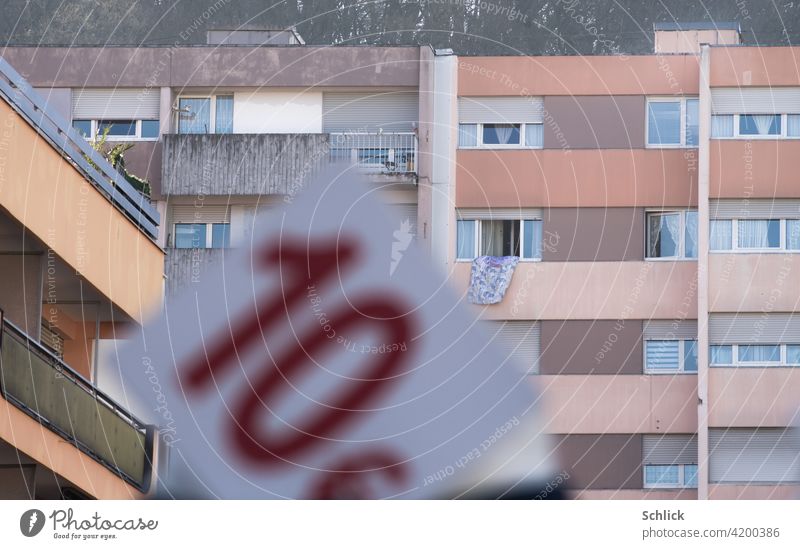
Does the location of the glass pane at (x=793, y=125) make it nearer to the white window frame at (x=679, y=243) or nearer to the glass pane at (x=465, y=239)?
the white window frame at (x=679, y=243)

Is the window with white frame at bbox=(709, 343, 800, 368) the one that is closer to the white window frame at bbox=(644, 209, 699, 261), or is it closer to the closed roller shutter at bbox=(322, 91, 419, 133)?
the white window frame at bbox=(644, 209, 699, 261)

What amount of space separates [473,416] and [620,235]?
1.06 meters

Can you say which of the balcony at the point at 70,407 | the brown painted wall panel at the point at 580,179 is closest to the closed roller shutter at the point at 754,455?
the brown painted wall panel at the point at 580,179

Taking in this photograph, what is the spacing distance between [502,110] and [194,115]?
4.74 ft

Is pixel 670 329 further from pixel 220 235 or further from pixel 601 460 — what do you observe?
pixel 220 235

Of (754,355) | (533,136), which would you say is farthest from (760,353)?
(533,136)

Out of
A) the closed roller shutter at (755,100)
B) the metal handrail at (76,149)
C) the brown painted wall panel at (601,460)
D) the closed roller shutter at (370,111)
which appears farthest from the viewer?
the closed roller shutter at (370,111)

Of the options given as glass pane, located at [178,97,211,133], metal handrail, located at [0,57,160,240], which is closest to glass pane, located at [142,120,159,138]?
glass pane, located at [178,97,211,133]

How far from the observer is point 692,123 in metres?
9.18

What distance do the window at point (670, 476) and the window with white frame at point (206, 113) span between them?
2.55 m

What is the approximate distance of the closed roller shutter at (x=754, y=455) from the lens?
870cm

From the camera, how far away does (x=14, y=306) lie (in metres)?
6.97
